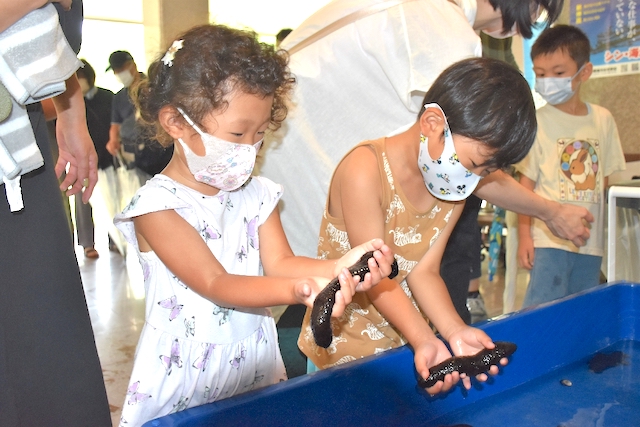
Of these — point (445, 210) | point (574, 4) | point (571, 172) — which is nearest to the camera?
point (445, 210)

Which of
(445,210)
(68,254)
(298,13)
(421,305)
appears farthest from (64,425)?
(298,13)

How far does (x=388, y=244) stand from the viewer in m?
1.29

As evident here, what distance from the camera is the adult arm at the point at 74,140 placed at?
115cm

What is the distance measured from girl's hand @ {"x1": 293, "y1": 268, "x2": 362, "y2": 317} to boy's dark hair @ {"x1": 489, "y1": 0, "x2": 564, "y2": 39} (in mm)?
1004

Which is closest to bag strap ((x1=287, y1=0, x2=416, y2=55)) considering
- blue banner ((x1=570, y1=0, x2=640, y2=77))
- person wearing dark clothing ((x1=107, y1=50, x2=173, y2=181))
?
person wearing dark clothing ((x1=107, y1=50, x2=173, y2=181))

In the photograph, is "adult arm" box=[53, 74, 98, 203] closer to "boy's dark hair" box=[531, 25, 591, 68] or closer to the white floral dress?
the white floral dress

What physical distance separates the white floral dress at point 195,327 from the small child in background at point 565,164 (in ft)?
4.74

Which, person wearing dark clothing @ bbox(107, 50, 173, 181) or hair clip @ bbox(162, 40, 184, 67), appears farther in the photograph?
person wearing dark clothing @ bbox(107, 50, 173, 181)

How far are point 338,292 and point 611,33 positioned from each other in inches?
124

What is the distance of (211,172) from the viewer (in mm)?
1091

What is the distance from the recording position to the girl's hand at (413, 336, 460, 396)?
3.28 ft

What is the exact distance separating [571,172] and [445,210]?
1159 millimetres

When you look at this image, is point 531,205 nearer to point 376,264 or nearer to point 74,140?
point 376,264

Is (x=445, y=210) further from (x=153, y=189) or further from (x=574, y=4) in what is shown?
(x=574, y=4)
